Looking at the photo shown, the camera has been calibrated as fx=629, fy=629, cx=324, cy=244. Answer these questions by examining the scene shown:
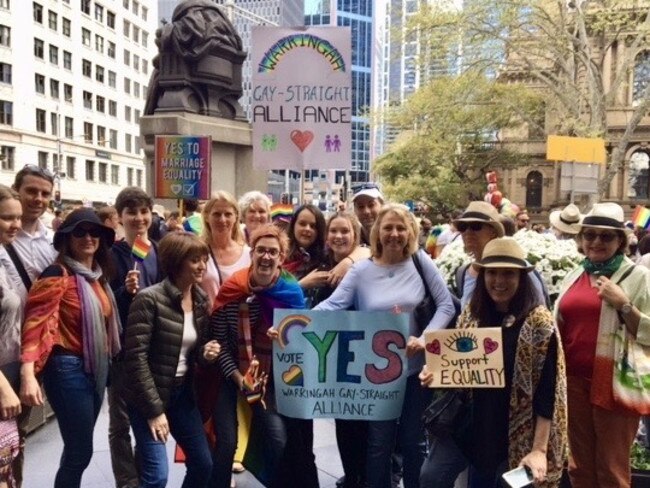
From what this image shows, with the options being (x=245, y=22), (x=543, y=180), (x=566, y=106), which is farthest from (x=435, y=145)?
(x=245, y=22)

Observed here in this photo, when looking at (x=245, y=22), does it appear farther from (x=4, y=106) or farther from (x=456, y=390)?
(x=456, y=390)

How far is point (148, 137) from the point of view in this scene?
11.2 m

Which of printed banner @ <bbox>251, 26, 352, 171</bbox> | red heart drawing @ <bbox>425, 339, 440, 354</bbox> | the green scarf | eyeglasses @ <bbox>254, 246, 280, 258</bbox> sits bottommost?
red heart drawing @ <bbox>425, 339, 440, 354</bbox>

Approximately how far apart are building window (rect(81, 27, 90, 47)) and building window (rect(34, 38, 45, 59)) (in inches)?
258

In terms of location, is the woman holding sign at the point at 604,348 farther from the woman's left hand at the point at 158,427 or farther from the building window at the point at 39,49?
the building window at the point at 39,49

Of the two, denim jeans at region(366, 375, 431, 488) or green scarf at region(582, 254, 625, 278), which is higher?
green scarf at region(582, 254, 625, 278)

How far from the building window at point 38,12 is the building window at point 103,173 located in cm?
1481

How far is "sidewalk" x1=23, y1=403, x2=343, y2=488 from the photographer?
4844 millimetres

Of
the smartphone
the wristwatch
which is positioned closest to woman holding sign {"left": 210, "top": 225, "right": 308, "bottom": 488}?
the smartphone

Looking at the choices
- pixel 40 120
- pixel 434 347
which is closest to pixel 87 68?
pixel 40 120

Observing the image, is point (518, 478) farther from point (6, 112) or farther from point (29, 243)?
point (6, 112)

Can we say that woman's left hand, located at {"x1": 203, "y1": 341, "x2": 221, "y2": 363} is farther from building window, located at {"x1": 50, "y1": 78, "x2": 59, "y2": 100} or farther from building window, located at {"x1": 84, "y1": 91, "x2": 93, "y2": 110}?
building window, located at {"x1": 84, "y1": 91, "x2": 93, "y2": 110}

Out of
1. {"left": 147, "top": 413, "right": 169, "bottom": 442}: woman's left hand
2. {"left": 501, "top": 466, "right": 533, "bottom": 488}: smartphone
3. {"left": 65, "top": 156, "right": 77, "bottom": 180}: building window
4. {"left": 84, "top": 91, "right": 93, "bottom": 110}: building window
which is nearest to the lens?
{"left": 501, "top": 466, "right": 533, "bottom": 488}: smartphone

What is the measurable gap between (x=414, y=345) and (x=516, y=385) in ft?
2.51
